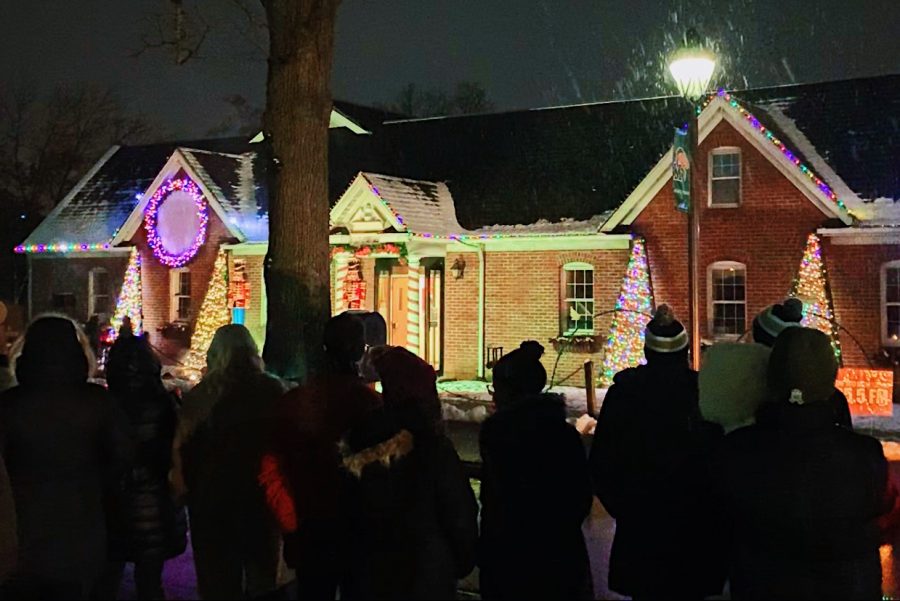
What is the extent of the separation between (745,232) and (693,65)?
25.3 feet

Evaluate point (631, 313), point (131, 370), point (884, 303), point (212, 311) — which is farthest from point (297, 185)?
point (212, 311)

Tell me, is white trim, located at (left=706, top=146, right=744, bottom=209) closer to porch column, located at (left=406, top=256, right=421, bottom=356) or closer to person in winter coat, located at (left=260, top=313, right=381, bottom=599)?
porch column, located at (left=406, top=256, right=421, bottom=356)

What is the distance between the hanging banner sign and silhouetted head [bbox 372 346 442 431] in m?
8.50

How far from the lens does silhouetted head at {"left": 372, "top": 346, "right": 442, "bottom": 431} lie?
4.06 metres

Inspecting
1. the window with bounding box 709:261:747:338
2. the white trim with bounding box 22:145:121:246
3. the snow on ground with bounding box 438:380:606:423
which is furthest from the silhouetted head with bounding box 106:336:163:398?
the white trim with bounding box 22:145:121:246

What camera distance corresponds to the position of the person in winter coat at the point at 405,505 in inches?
153

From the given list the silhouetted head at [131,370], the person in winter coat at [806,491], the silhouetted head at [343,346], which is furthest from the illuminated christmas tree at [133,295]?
the person in winter coat at [806,491]

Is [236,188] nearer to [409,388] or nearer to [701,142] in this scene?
[701,142]

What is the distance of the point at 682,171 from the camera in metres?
12.2

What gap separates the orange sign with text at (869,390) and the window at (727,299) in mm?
4800

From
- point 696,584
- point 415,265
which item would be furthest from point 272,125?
point 415,265

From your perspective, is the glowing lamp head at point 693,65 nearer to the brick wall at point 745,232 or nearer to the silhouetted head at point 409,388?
the brick wall at point 745,232

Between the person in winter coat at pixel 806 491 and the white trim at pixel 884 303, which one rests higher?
the white trim at pixel 884 303

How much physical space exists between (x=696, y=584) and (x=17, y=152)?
4727 centimetres
